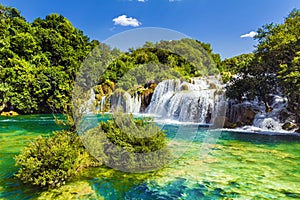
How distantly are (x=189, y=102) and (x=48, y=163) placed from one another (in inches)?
416

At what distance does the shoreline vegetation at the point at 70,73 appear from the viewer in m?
3.85

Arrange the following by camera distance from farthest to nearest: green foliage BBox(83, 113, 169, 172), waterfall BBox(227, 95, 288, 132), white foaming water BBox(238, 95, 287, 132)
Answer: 1. waterfall BBox(227, 95, 288, 132)
2. white foaming water BBox(238, 95, 287, 132)
3. green foliage BBox(83, 113, 169, 172)

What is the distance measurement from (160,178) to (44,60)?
2219 cm

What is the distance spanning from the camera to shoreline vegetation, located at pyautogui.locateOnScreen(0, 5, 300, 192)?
3.85m

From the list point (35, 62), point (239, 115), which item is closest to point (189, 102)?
point (239, 115)

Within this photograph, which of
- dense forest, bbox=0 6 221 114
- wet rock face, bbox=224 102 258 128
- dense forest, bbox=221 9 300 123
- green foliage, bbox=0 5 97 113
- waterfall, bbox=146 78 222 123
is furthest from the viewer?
green foliage, bbox=0 5 97 113

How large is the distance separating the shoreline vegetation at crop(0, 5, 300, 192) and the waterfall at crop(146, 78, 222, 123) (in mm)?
1130

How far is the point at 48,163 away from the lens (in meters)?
3.57

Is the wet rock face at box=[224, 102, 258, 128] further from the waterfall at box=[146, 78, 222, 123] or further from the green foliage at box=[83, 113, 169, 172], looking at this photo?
the green foliage at box=[83, 113, 169, 172]

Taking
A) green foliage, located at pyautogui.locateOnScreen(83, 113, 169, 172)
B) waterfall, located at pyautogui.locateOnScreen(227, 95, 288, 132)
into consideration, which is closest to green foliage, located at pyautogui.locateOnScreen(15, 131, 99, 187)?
green foliage, located at pyautogui.locateOnScreen(83, 113, 169, 172)

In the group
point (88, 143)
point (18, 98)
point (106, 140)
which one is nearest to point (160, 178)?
point (106, 140)

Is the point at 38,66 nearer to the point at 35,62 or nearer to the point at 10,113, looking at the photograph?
the point at 35,62

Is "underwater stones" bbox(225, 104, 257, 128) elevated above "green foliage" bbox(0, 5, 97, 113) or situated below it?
below

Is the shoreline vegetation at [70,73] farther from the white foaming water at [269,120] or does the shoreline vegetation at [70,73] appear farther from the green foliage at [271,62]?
the white foaming water at [269,120]
